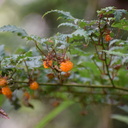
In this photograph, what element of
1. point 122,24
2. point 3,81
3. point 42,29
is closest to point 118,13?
point 122,24

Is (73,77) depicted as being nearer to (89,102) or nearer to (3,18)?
(89,102)

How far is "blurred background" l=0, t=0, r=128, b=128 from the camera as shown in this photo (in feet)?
7.93

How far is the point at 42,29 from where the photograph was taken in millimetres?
2797

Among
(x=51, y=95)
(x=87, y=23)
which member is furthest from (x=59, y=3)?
(x=87, y=23)

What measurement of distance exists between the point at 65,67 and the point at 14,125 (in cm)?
253

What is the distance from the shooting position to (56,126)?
301cm

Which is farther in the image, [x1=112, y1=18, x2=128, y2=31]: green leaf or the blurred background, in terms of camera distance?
the blurred background

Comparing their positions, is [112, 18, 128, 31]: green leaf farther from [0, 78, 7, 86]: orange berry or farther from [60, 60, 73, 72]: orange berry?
[0, 78, 7, 86]: orange berry

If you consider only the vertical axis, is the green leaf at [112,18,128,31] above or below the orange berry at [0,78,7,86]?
above

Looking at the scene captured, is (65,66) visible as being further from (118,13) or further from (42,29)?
(42,29)

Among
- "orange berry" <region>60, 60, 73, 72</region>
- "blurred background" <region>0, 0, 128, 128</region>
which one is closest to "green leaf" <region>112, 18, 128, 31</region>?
"orange berry" <region>60, 60, 73, 72</region>

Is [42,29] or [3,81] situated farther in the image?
[42,29]

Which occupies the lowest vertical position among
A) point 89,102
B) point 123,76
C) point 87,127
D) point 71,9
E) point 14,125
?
point 14,125

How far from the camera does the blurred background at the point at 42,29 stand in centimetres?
242
